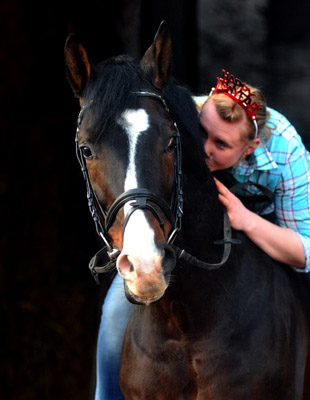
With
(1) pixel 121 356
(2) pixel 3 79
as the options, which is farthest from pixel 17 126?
(1) pixel 121 356

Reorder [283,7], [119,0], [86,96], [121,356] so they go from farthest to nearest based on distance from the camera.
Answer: [283,7] → [119,0] → [121,356] → [86,96]

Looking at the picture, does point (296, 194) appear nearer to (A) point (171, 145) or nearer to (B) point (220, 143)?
(B) point (220, 143)

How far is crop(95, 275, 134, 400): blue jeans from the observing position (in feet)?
8.55

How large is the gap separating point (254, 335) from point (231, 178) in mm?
623

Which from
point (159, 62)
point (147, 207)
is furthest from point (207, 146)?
point (147, 207)

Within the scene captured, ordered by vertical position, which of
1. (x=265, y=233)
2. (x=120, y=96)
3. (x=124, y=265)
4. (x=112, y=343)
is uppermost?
(x=120, y=96)

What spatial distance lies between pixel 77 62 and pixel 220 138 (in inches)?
22.6

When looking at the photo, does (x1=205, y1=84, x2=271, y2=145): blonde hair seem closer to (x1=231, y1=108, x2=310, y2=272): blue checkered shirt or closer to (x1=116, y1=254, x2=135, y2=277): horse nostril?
(x1=231, y1=108, x2=310, y2=272): blue checkered shirt

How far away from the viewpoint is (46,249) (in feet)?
14.9

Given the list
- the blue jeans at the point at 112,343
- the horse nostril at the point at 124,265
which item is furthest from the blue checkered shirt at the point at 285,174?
the horse nostril at the point at 124,265

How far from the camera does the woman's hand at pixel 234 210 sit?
92.0 inches

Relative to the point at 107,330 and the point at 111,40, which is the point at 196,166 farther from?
the point at 111,40

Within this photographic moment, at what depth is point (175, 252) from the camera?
6.39 ft

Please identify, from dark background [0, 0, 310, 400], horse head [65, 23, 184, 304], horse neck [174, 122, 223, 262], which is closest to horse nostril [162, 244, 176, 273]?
horse head [65, 23, 184, 304]
